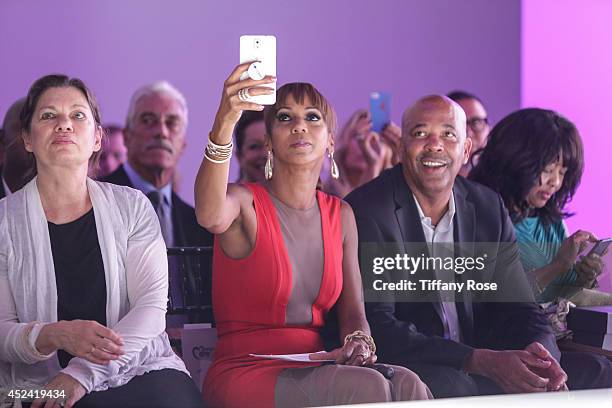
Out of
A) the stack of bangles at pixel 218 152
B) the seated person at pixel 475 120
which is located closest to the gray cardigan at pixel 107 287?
the stack of bangles at pixel 218 152

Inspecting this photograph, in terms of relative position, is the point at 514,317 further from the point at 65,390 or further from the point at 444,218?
the point at 65,390

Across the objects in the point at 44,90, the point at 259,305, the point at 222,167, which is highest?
the point at 44,90

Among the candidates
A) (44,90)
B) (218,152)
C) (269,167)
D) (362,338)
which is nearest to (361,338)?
(362,338)

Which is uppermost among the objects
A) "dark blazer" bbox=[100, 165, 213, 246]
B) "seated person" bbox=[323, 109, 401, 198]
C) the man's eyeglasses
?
the man's eyeglasses

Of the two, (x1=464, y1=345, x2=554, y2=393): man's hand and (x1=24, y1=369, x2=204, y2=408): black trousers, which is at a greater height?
(x1=24, y1=369, x2=204, y2=408): black trousers

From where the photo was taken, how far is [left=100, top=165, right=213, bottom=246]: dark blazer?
4203mm

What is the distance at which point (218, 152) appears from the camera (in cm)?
303

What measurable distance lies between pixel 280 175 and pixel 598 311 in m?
1.39

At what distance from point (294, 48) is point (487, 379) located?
2.34 meters

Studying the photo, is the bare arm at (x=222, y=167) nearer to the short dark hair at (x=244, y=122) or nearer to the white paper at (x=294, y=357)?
the white paper at (x=294, y=357)

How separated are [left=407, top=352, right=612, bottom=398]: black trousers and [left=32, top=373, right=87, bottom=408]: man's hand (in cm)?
118

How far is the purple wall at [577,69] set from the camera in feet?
17.0

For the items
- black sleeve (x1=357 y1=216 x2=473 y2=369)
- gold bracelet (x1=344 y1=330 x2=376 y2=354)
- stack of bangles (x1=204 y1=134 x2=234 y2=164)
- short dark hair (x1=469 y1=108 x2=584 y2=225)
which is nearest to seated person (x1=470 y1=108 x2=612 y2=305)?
short dark hair (x1=469 y1=108 x2=584 y2=225)

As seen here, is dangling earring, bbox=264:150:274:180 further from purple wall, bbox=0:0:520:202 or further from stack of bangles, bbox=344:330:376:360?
purple wall, bbox=0:0:520:202
